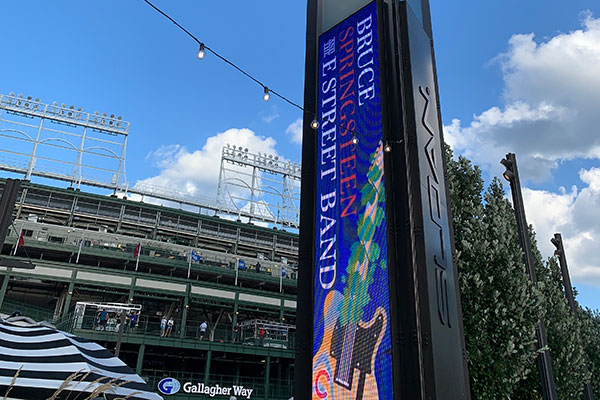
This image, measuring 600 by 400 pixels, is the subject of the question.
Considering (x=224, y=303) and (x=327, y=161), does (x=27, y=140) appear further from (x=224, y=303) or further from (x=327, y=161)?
(x=327, y=161)

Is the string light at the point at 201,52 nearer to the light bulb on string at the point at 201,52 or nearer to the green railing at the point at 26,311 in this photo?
the light bulb on string at the point at 201,52

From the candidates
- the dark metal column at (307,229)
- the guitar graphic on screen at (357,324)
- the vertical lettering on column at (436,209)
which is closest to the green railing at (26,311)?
the dark metal column at (307,229)

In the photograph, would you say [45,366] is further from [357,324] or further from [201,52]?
[201,52]

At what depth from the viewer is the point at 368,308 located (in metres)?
10.0

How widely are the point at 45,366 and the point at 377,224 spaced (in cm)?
705

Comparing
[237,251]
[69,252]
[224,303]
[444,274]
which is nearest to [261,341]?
[224,303]

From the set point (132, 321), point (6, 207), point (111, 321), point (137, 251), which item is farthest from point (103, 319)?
point (6, 207)

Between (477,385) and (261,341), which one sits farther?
(261,341)

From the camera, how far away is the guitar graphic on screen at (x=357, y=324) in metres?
9.67

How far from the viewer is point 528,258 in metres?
11.6

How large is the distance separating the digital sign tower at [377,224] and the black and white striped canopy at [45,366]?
192 inches

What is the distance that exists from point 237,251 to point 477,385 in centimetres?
3738

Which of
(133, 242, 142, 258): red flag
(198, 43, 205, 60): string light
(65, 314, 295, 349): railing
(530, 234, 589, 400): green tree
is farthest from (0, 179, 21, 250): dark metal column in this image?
(133, 242, 142, 258): red flag

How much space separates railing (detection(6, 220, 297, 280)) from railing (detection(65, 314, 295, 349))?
5548 mm
